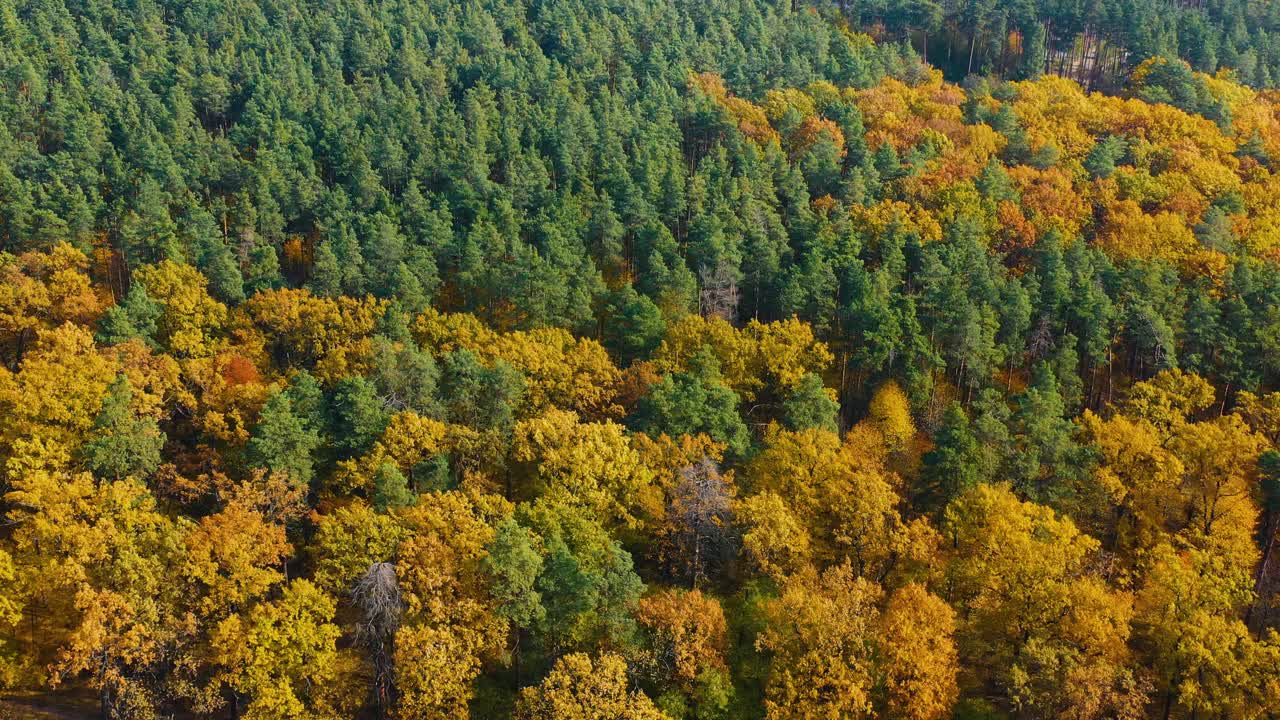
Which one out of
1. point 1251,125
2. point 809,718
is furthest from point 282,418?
point 1251,125

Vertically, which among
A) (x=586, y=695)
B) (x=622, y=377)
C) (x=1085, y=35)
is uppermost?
(x=586, y=695)

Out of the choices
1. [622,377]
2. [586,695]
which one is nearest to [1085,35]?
[622,377]

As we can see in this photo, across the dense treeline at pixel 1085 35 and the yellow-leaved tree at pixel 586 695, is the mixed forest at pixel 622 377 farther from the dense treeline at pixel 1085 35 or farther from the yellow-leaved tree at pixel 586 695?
the dense treeline at pixel 1085 35

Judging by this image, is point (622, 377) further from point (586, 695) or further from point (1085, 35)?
point (1085, 35)

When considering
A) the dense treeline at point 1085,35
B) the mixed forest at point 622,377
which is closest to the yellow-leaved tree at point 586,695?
the mixed forest at point 622,377

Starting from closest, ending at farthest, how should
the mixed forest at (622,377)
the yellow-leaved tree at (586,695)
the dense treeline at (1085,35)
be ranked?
the yellow-leaved tree at (586,695)
the mixed forest at (622,377)
the dense treeline at (1085,35)

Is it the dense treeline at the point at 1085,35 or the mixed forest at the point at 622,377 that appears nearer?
the mixed forest at the point at 622,377

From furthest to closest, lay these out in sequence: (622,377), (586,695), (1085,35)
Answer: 1. (1085,35)
2. (622,377)
3. (586,695)

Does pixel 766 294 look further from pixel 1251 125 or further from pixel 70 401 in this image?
pixel 1251 125
